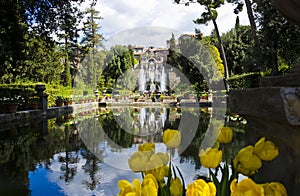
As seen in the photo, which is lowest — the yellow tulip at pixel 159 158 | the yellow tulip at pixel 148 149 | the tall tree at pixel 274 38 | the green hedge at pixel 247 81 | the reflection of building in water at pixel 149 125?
the reflection of building in water at pixel 149 125

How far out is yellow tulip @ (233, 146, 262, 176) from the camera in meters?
0.75

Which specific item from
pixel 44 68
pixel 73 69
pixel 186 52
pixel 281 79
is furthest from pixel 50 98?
pixel 73 69

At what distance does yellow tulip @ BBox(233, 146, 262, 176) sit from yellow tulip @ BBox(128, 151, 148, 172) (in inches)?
11.5

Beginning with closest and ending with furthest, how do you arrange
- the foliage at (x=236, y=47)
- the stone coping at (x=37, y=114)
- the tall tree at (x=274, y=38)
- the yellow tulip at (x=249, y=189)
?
the yellow tulip at (x=249, y=189)
the stone coping at (x=37, y=114)
the tall tree at (x=274, y=38)
the foliage at (x=236, y=47)

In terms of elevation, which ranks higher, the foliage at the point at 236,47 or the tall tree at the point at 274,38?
the foliage at the point at 236,47

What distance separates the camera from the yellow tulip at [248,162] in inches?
29.5

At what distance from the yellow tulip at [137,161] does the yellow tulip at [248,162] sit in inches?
11.5

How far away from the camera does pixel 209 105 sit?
18266 mm

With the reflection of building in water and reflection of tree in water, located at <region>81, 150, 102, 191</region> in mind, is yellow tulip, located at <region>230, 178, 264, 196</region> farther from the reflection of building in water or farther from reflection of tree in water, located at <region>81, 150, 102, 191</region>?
the reflection of building in water

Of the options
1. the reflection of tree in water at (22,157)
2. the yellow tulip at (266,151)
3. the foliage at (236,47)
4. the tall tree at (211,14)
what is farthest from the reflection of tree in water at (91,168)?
the foliage at (236,47)

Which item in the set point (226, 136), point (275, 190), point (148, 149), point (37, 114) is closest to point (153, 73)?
point (37, 114)

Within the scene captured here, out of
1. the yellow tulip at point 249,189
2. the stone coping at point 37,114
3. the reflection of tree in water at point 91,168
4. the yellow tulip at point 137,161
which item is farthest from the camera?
the stone coping at point 37,114

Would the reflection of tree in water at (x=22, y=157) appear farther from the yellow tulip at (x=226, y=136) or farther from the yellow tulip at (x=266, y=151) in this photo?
the yellow tulip at (x=266, y=151)

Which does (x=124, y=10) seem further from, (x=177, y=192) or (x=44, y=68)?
(x=44, y=68)
